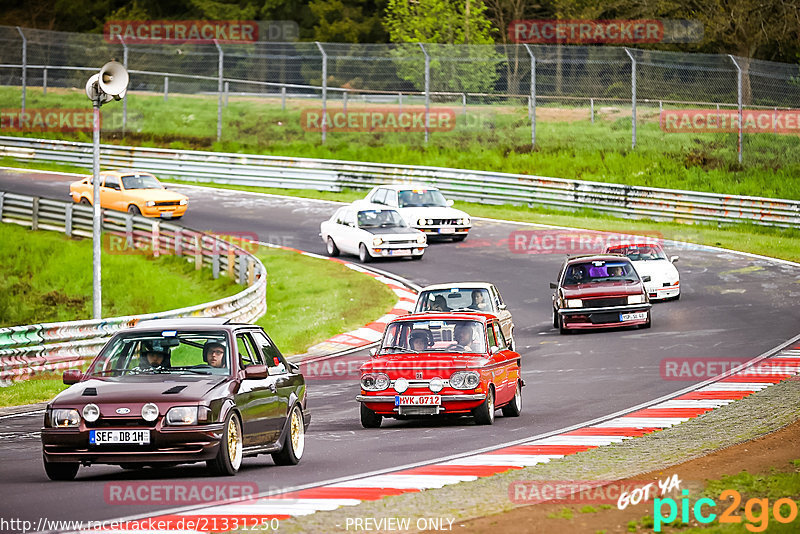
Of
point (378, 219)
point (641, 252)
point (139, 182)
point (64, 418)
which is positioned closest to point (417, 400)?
point (64, 418)

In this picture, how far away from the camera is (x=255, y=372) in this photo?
11055 millimetres

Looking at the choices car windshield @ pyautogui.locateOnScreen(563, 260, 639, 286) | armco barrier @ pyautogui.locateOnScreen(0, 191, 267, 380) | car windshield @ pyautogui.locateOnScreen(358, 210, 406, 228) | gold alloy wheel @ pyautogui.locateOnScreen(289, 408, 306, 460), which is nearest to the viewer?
gold alloy wheel @ pyautogui.locateOnScreen(289, 408, 306, 460)

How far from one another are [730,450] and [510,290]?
15538mm

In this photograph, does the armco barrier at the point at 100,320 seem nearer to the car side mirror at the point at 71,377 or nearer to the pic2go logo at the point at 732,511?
the car side mirror at the point at 71,377

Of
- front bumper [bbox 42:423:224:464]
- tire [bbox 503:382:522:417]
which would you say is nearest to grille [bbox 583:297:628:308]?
tire [bbox 503:382:522:417]

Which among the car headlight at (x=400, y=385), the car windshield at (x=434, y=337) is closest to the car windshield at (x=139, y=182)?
the car windshield at (x=434, y=337)

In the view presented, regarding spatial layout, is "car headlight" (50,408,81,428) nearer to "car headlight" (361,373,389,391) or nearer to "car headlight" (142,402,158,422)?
"car headlight" (142,402,158,422)

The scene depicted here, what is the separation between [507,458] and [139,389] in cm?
350

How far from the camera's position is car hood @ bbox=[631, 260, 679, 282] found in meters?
25.8

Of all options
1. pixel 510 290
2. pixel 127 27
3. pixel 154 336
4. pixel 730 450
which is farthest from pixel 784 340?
pixel 127 27

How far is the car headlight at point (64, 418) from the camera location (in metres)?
10.3

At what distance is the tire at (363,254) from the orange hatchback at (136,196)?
26.5 ft

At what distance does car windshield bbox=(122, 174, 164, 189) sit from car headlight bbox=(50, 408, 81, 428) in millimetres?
27632

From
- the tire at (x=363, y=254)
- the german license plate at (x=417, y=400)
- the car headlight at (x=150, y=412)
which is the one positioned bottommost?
the tire at (x=363, y=254)
